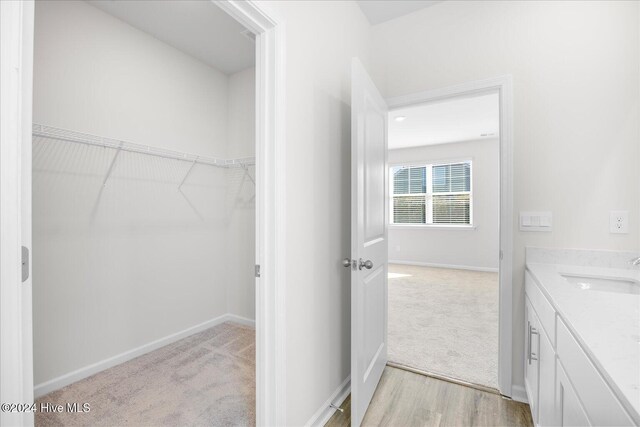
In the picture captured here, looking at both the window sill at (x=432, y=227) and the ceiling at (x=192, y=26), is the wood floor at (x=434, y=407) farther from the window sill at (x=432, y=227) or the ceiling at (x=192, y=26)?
the window sill at (x=432, y=227)

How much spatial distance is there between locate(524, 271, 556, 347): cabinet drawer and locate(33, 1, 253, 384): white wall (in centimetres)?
242

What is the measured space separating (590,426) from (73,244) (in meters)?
2.79

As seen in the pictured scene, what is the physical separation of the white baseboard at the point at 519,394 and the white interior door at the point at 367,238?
0.83 m

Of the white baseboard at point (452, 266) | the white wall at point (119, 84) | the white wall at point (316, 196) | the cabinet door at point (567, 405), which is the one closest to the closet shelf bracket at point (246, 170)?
the white wall at point (119, 84)

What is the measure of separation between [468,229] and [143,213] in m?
5.74

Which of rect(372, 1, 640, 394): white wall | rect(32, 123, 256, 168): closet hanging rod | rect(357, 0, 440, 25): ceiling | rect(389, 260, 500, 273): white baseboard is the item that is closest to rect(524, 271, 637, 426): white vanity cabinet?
rect(372, 1, 640, 394): white wall

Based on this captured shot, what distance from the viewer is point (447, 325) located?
3.15 m

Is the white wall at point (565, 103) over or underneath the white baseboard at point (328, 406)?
over

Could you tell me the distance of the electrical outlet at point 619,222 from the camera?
1.67 metres

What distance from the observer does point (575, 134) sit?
178cm

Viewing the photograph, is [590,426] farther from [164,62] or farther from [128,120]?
[164,62]

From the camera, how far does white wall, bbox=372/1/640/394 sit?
168 centimetres

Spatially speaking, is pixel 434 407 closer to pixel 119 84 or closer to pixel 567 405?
pixel 567 405

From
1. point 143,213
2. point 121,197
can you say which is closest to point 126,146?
point 121,197
